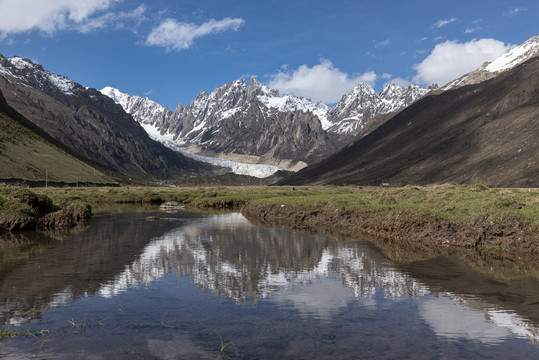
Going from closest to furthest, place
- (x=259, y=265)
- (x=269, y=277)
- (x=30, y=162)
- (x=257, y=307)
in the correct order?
1. (x=257, y=307)
2. (x=269, y=277)
3. (x=259, y=265)
4. (x=30, y=162)

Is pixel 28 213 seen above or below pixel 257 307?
above

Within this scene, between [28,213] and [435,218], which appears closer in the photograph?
[435,218]

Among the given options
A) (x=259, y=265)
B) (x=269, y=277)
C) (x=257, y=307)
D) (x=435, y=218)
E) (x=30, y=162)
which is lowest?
(x=257, y=307)

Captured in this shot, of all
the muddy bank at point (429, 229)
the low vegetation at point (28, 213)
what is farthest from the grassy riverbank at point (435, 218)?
the low vegetation at point (28, 213)

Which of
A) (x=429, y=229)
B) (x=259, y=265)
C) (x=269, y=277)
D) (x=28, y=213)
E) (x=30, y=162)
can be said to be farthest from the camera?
(x=30, y=162)

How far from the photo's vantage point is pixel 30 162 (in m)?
171

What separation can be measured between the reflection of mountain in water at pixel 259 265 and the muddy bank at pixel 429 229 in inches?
193

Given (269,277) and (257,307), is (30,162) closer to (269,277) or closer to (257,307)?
(269,277)

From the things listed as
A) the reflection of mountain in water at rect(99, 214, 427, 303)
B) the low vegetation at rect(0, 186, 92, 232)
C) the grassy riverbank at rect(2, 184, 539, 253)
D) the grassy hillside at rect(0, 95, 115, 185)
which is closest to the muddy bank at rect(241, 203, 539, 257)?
the grassy riverbank at rect(2, 184, 539, 253)

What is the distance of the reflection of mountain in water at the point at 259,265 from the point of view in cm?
2169

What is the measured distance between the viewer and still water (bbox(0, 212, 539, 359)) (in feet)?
45.1

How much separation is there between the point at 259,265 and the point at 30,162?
555ft

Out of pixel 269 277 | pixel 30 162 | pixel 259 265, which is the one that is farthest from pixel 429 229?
pixel 30 162

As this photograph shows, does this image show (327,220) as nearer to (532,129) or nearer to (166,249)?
(166,249)
